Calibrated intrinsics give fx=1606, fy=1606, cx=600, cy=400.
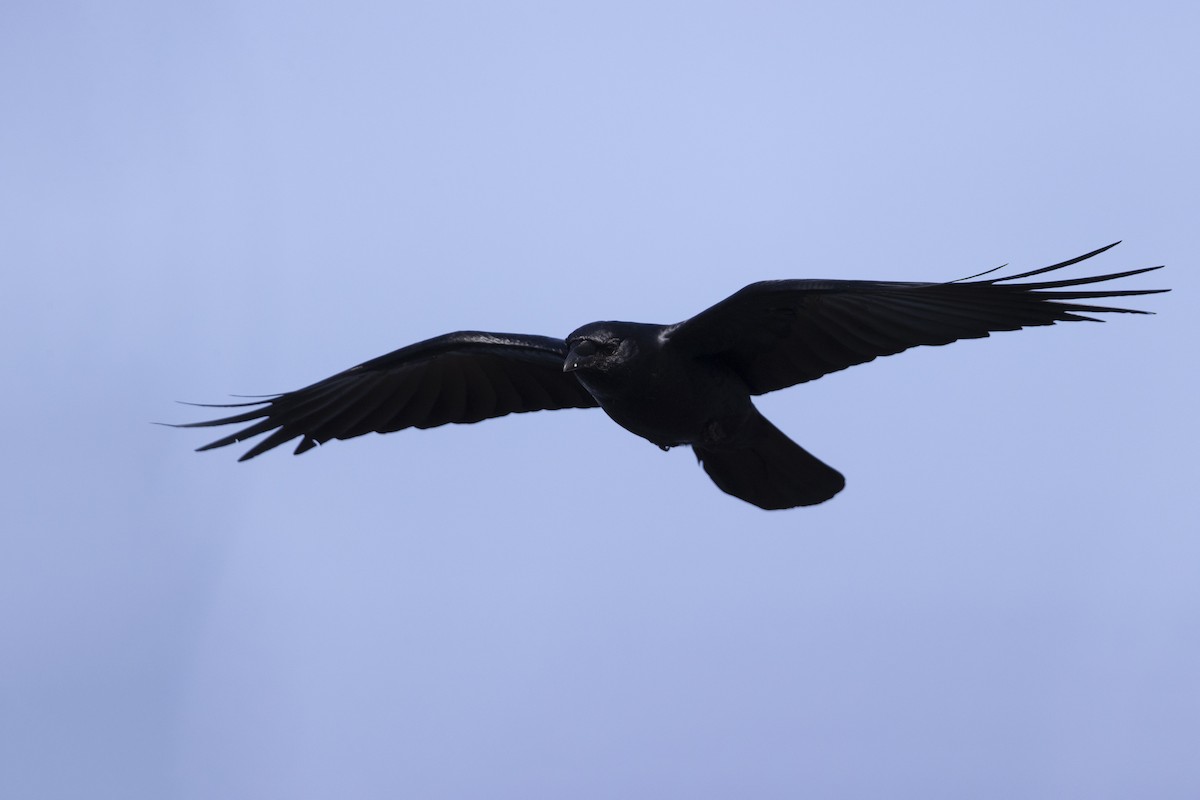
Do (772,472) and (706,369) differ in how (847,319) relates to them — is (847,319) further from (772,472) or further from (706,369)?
(772,472)

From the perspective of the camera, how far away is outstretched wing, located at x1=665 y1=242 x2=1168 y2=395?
9.25 meters

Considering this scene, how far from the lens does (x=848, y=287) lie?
371 inches

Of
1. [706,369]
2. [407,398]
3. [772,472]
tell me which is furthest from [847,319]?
[407,398]

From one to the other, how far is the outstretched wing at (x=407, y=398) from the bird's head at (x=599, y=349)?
1.65m

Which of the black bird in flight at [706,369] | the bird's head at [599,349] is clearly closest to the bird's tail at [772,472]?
the black bird in flight at [706,369]

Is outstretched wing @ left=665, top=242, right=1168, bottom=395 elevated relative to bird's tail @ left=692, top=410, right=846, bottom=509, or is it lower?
elevated

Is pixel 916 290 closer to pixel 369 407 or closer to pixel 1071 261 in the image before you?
pixel 1071 261

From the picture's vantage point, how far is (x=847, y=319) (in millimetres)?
9875

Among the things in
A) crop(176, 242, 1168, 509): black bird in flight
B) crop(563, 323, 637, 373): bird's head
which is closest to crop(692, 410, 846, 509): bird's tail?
crop(176, 242, 1168, 509): black bird in flight

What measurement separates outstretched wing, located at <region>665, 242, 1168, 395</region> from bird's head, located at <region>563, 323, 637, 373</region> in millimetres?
321

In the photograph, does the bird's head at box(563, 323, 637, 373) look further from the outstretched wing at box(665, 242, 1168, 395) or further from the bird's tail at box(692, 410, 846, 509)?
the bird's tail at box(692, 410, 846, 509)

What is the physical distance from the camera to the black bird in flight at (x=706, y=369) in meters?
9.47

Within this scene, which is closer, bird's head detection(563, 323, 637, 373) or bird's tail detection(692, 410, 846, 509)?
bird's head detection(563, 323, 637, 373)

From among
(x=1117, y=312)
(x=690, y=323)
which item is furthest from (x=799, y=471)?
(x=1117, y=312)
